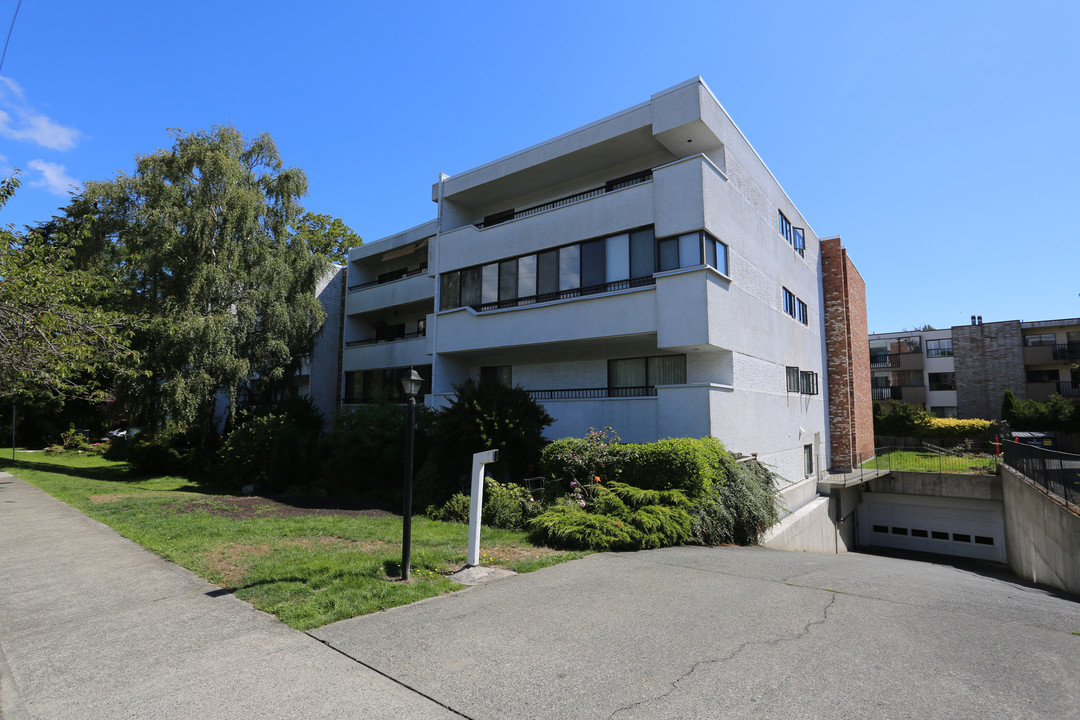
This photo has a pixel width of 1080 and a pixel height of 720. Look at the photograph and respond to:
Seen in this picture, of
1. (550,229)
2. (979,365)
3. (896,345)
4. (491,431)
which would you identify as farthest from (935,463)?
(896,345)

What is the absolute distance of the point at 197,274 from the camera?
21.1 m

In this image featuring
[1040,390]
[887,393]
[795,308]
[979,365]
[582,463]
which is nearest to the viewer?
[582,463]

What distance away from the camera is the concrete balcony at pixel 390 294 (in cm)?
2350

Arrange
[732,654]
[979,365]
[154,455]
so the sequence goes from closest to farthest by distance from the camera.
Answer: [732,654]
[154,455]
[979,365]

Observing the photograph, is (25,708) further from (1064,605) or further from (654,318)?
(654,318)

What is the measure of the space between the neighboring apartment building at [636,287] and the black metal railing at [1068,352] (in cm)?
3171

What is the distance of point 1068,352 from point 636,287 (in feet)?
148

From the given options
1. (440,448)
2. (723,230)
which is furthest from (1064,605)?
(440,448)

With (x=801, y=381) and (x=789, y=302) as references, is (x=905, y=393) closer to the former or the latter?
(x=801, y=381)

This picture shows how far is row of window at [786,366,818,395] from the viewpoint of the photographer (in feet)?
68.1

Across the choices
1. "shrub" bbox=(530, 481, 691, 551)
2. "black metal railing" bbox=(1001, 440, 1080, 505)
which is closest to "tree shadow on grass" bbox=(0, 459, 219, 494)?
"shrub" bbox=(530, 481, 691, 551)

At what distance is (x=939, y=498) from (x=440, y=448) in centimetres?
2099

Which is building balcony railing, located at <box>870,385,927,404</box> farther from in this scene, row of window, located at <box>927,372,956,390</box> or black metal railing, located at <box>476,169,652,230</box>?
black metal railing, located at <box>476,169,652,230</box>

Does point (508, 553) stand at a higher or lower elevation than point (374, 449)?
lower
